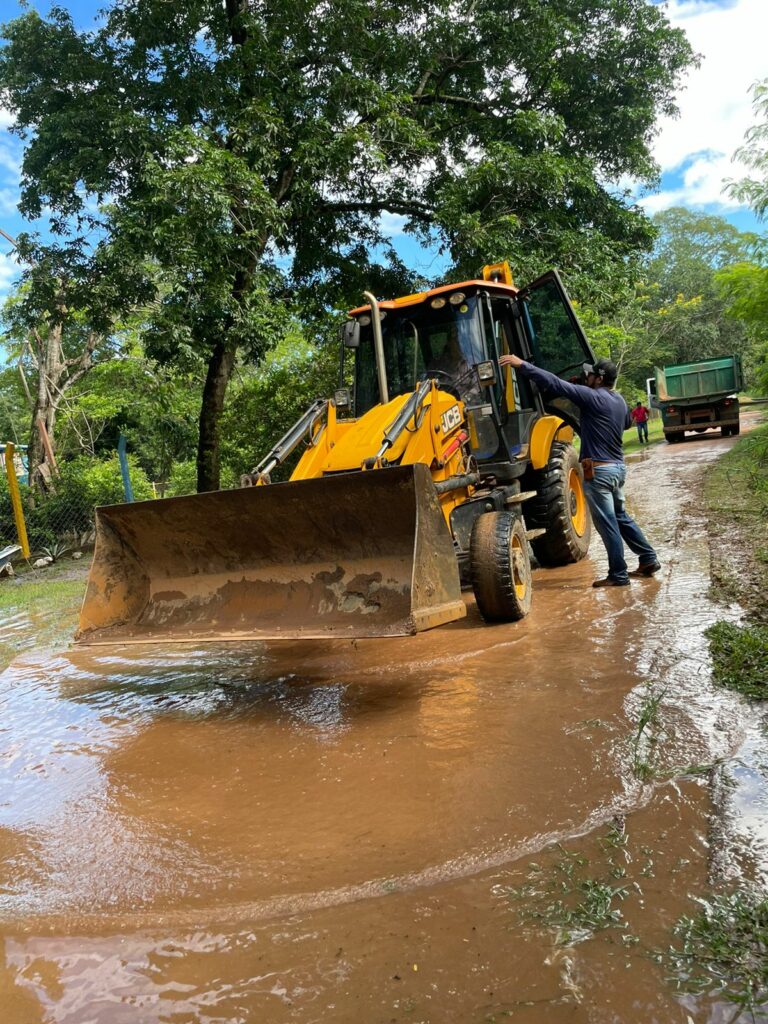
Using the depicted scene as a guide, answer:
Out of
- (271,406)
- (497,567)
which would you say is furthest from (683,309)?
(497,567)

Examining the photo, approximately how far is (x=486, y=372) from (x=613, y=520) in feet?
5.62

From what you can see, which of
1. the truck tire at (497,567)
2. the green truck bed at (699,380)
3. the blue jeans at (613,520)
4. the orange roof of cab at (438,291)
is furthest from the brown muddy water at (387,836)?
the green truck bed at (699,380)

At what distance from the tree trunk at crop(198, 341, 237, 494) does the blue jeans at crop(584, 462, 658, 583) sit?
27.1ft

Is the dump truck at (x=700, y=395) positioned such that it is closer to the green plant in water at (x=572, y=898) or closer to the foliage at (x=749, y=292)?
the foliage at (x=749, y=292)

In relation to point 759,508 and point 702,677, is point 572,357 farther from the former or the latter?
point 702,677

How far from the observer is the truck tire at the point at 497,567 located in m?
5.32

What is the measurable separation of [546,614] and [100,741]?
3368 mm

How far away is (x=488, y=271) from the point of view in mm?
7113

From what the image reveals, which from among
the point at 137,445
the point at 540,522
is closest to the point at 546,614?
the point at 540,522

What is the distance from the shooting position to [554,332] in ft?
23.8

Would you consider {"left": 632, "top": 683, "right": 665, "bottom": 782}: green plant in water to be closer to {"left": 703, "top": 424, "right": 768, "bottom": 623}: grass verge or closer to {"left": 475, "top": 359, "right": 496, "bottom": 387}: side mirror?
{"left": 703, "top": 424, "right": 768, "bottom": 623}: grass verge

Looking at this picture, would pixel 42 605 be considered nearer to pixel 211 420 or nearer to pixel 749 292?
pixel 211 420

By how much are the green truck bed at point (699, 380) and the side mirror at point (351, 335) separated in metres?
17.0

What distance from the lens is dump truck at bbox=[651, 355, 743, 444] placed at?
68.2 feet
